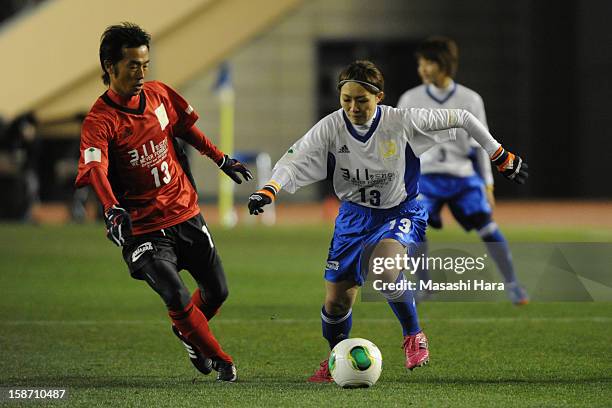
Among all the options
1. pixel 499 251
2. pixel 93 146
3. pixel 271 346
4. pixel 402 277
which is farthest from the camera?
pixel 499 251

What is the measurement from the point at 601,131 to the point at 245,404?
77.7ft

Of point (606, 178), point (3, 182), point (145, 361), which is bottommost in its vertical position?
point (606, 178)

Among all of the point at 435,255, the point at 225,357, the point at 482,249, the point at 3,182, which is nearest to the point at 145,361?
the point at 225,357

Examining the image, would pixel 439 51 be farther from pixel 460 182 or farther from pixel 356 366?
pixel 356 366

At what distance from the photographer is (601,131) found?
91.4ft

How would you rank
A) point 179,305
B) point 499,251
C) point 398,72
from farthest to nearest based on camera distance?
point 398,72 → point 499,251 → point 179,305

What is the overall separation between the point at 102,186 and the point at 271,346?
2.17 meters

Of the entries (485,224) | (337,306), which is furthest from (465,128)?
(485,224)

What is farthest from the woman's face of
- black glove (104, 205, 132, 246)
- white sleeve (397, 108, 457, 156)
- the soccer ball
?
black glove (104, 205, 132, 246)

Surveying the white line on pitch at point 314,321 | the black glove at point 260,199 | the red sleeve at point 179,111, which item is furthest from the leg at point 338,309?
the white line on pitch at point 314,321

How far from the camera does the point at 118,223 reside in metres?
5.71

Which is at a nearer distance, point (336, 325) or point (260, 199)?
point (260, 199)

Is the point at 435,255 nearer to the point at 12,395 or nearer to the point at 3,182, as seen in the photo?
the point at 12,395

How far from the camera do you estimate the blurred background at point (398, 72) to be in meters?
24.9
